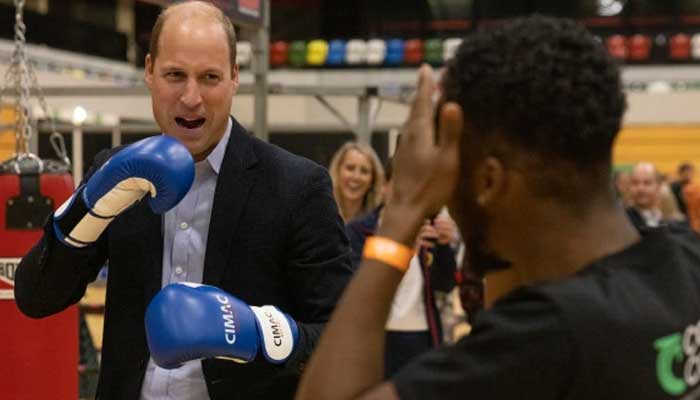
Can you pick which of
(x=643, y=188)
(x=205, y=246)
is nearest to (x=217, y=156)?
(x=205, y=246)

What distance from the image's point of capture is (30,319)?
332 centimetres

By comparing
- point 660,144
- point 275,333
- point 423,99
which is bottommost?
point 660,144

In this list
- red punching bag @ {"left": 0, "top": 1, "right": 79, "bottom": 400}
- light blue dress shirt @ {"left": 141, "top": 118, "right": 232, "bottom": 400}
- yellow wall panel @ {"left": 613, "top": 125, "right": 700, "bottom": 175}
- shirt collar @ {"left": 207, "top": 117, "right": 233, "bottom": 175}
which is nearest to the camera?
light blue dress shirt @ {"left": 141, "top": 118, "right": 232, "bottom": 400}

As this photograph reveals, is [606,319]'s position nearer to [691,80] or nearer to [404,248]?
[404,248]

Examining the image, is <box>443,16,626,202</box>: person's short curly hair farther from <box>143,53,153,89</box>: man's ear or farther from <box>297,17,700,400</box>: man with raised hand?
<box>143,53,153,89</box>: man's ear

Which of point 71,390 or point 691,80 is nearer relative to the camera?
point 71,390

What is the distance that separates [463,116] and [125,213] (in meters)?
1.19

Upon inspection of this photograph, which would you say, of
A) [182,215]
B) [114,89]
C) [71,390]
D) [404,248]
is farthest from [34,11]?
[404,248]

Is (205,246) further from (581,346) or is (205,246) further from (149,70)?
(581,346)

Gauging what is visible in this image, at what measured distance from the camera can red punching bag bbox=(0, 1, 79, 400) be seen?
328 cm

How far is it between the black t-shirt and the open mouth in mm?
1136

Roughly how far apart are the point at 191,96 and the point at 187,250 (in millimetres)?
311

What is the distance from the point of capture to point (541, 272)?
1309mm

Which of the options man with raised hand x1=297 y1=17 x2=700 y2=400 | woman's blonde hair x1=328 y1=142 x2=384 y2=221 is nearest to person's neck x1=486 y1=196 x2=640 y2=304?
man with raised hand x1=297 y1=17 x2=700 y2=400
